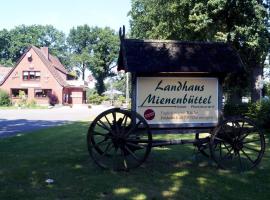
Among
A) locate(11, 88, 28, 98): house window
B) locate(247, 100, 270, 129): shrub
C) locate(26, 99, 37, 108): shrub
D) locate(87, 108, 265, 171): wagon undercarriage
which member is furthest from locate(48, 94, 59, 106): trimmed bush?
locate(87, 108, 265, 171): wagon undercarriage

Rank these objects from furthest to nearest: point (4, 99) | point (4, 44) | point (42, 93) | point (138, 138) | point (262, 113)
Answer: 1. point (4, 44)
2. point (42, 93)
3. point (4, 99)
4. point (262, 113)
5. point (138, 138)

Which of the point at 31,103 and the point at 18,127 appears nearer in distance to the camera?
the point at 18,127

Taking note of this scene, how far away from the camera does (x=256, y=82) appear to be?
27.0 m

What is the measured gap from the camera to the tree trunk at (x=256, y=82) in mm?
26766

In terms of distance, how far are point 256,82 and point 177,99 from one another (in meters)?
17.8

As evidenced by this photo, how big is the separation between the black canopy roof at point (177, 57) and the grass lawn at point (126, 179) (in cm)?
243

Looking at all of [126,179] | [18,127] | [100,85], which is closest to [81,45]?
[100,85]

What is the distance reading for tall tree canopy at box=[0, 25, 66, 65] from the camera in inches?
4299

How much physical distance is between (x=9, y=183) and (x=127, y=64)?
12.5 ft

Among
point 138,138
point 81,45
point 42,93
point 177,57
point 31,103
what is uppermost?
point 81,45

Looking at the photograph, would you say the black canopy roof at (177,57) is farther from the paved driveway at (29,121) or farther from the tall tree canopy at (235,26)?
the tall tree canopy at (235,26)

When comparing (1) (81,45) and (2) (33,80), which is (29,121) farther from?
(1) (81,45)

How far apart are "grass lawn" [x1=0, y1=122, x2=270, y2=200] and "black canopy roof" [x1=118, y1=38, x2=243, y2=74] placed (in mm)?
2433

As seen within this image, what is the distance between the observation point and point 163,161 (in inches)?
438
